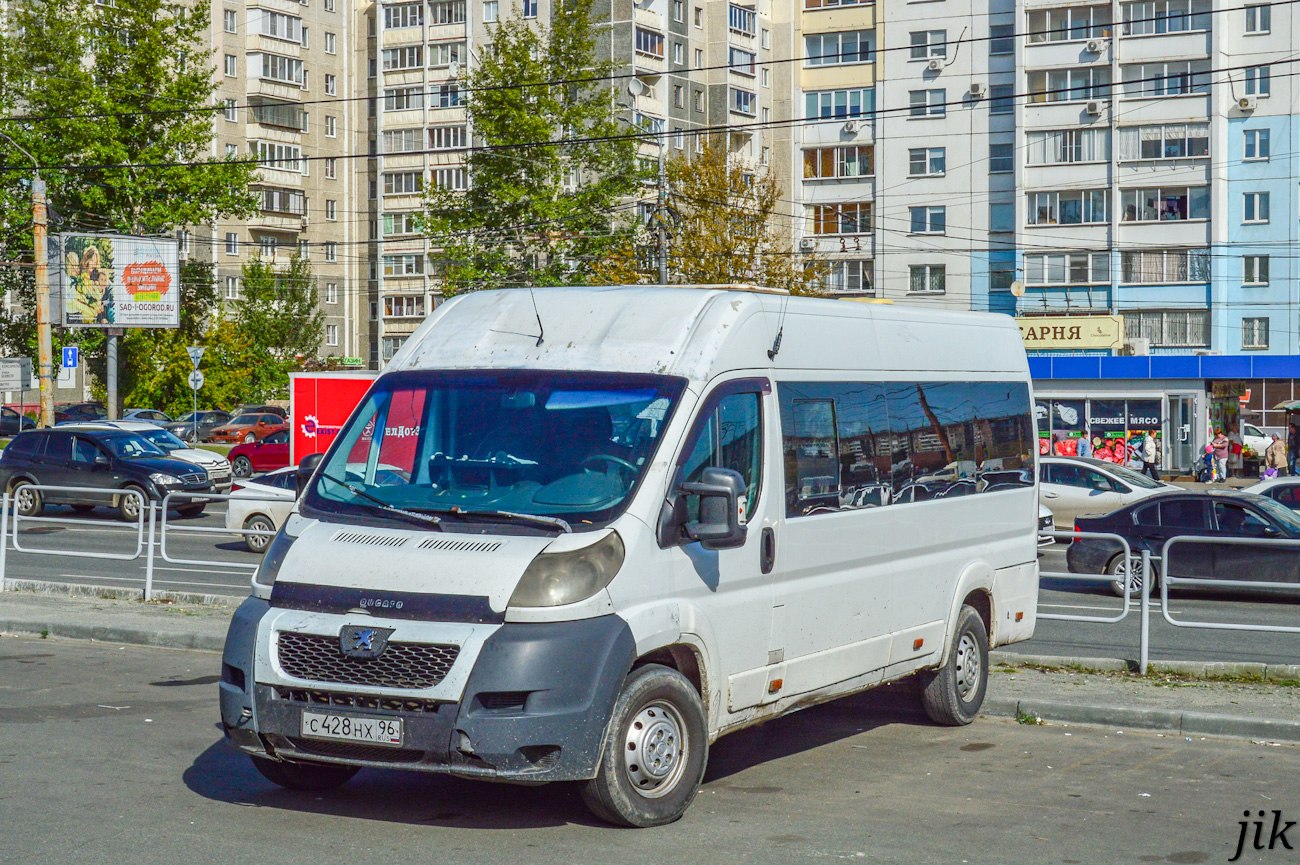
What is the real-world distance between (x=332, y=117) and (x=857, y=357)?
287 feet

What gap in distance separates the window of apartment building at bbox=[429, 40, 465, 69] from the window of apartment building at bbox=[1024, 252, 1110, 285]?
3483cm

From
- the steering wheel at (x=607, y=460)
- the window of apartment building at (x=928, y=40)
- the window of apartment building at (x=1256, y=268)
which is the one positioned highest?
the window of apartment building at (x=928, y=40)

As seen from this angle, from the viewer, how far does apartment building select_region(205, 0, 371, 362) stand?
85.4 metres

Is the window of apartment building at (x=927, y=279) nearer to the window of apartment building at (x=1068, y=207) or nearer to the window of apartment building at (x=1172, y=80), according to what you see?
the window of apartment building at (x=1068, y=207)

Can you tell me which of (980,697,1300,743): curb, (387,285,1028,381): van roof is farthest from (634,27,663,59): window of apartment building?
(387,285,1028,381): van roof

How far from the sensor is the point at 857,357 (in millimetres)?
8219

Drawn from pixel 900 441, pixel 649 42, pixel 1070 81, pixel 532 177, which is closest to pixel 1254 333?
pixel 1070 81

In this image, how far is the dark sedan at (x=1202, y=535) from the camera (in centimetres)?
A: 1714

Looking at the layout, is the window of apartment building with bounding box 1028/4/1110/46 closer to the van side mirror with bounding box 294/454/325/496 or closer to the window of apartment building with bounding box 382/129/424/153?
the window of apartment building with bounding box 382/129/424/153

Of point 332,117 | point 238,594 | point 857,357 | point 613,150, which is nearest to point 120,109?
point 613,150

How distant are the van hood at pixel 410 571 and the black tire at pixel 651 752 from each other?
741 millimetres

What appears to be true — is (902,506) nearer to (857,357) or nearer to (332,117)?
(857,357)

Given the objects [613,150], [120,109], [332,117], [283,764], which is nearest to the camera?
[283,764]

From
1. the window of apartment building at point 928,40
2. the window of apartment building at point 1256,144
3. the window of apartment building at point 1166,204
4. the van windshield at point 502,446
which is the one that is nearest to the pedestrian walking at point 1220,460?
the window of apartment building at point 1166,204
